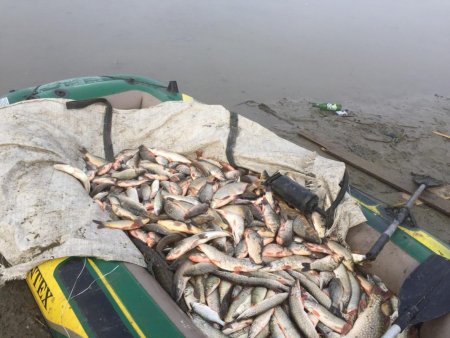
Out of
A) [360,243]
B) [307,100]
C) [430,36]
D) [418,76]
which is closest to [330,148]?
[307,100]

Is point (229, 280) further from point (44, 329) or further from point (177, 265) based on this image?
point (44, 329)

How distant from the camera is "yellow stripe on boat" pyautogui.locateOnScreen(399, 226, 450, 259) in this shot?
342cm

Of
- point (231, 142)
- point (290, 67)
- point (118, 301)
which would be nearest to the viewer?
point (118, 301)

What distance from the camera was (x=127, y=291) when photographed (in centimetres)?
256

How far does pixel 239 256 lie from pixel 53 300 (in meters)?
1.47

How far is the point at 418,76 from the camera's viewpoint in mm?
10594

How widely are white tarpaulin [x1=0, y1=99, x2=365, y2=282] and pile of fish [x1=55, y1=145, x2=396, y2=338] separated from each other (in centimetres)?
21

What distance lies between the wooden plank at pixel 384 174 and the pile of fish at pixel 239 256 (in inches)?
105

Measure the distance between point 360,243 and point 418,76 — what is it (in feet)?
29.1

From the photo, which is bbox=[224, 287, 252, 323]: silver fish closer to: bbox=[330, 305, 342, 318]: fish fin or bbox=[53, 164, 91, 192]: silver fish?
bbox=[330, 305, 342, 318]: fish fin

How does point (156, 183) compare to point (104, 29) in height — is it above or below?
below

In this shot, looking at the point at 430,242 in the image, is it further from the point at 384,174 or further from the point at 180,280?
the point at 384,174

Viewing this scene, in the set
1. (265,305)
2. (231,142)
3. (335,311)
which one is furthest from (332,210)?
(231,142)

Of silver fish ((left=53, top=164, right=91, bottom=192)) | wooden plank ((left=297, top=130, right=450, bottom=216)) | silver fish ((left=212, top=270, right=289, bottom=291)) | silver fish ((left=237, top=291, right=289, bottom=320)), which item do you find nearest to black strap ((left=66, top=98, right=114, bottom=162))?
silver fish ((left=53, top=164, right=91, bottom=192))
